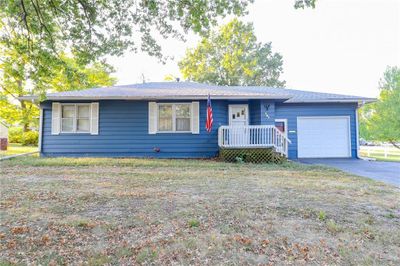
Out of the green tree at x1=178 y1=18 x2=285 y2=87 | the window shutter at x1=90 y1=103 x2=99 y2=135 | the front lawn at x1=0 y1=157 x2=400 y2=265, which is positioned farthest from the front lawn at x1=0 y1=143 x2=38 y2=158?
the green tree at x1=178 y1=18 x2=285 y2=87

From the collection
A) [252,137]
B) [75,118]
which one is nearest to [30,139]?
[75,118]

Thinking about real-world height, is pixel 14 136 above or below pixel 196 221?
above

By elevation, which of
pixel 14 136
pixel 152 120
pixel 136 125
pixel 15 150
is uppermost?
pixel 152 120

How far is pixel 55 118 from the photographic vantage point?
34.5 feet

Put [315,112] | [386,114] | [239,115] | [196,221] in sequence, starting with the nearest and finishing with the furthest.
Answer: [196,221] < [239,115] < [315,112] < [386,114]

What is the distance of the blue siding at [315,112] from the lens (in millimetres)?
11781

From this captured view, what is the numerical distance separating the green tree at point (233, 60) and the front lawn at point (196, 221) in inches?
861

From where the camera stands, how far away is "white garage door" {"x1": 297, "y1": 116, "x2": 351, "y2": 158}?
38.8 feet

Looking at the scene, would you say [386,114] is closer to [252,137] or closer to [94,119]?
[252,137]

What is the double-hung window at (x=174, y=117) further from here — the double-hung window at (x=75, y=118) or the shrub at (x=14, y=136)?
the shrub at (x=14, y=136)

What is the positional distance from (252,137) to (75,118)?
24.7ft

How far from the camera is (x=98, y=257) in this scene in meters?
2.44

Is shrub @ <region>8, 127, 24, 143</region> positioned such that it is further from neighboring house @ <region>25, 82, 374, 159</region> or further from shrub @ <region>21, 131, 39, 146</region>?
neighboring house @ <region>25, 82, 374, 159</region>

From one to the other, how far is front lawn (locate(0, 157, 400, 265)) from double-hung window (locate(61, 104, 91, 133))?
4.74 m
